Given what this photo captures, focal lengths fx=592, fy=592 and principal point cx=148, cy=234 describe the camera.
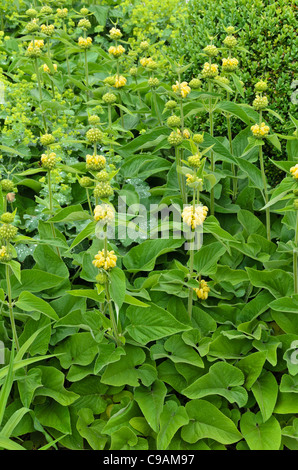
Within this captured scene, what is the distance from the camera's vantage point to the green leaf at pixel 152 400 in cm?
256

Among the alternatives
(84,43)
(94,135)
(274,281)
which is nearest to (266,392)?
(274,281)

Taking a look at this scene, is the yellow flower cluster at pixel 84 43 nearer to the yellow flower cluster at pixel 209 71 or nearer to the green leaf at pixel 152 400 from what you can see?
the yellow flower cluster at pixel 209 71

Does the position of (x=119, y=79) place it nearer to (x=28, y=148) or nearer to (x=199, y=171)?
(x=28, y=148)

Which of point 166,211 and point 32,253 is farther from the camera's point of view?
point 166,211

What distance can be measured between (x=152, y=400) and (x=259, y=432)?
49 centimetres

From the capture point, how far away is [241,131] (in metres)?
3.74

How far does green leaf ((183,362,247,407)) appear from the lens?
261 centimetres

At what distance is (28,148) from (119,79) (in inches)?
30.3

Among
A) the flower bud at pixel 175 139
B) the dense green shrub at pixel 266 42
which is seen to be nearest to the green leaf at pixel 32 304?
the flower bud at pixel 175 139

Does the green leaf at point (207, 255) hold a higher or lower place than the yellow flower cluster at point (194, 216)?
lower

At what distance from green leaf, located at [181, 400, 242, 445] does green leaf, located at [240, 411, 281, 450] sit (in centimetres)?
5

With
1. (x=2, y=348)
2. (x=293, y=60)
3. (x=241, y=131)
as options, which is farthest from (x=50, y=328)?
(x=293, y=60)

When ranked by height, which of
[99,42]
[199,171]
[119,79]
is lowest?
[199,171]

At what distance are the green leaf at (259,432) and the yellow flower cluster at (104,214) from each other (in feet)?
3.59
